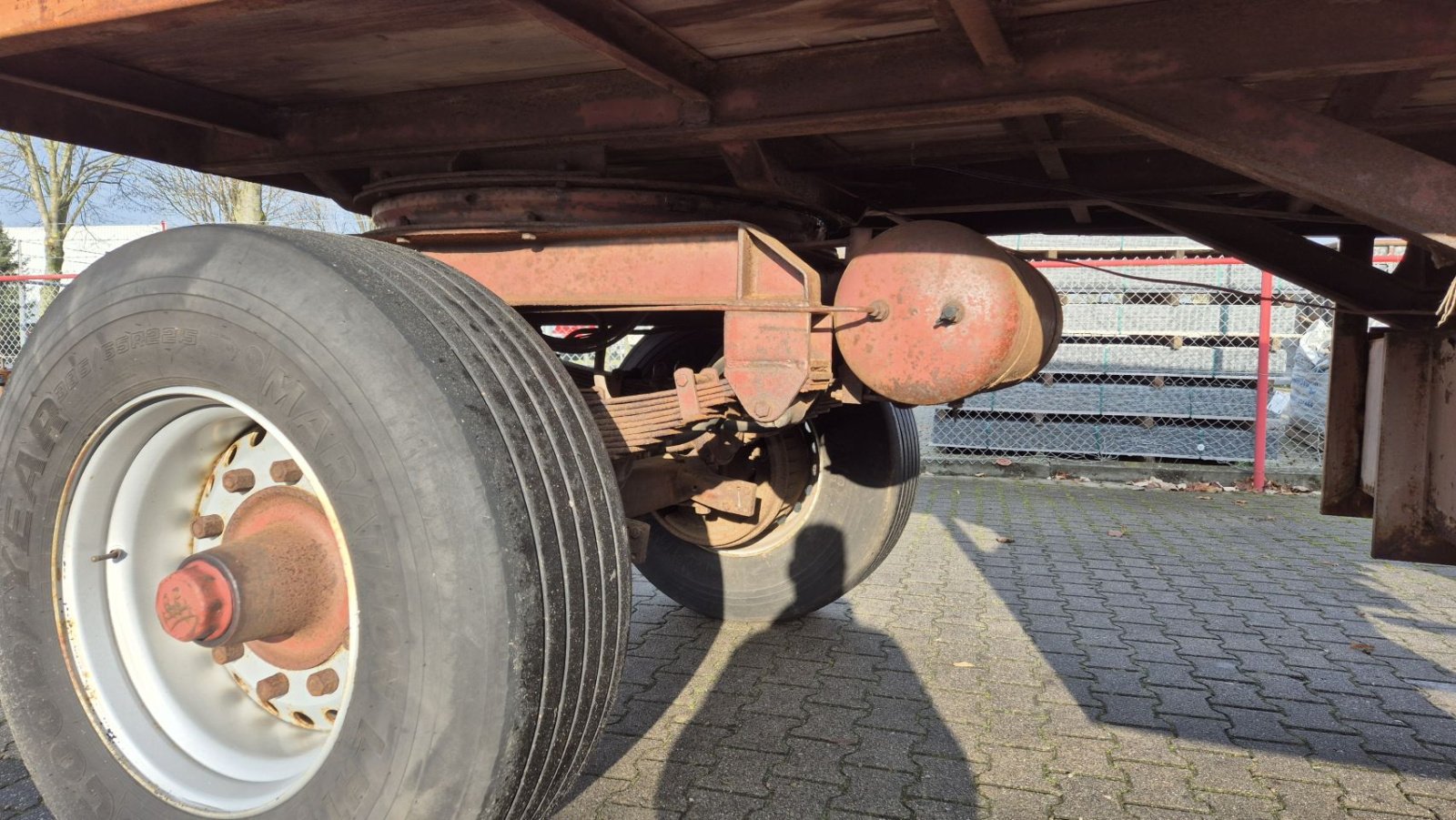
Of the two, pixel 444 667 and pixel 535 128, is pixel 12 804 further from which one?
pixel 535 128

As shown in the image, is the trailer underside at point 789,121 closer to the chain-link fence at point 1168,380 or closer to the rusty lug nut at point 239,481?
the rusty lug nut at point 239,481

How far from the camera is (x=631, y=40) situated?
6.00 ft

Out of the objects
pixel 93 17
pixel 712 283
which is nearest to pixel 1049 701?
pixel 712 283

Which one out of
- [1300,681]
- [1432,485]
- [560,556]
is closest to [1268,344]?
[1300,681]

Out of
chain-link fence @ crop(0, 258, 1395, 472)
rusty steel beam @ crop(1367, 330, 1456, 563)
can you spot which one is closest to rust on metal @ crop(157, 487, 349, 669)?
rusty steel beam @ crop(1367, 330, 1456, 563)

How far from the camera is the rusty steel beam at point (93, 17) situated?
1.56 meters

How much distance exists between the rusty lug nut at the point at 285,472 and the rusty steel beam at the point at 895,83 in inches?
35.3

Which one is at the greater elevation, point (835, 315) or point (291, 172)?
point (291, 172)

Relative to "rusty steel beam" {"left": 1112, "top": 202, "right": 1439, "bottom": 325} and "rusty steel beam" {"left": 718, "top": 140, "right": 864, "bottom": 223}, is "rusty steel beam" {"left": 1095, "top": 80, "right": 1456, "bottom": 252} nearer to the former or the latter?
"rusty steel beam" {"left": 718, "top": 140, "right": 864, "bottom": 223}

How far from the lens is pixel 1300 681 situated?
3.31 meters

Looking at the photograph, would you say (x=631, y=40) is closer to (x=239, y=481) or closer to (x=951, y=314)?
(x=951, y=314)

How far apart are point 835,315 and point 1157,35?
906 mm

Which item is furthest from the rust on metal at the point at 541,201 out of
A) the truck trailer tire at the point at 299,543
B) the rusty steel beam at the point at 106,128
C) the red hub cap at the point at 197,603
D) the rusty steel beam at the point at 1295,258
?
the rusty steel beam at the point at 1295,258

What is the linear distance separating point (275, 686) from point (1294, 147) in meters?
2.09
